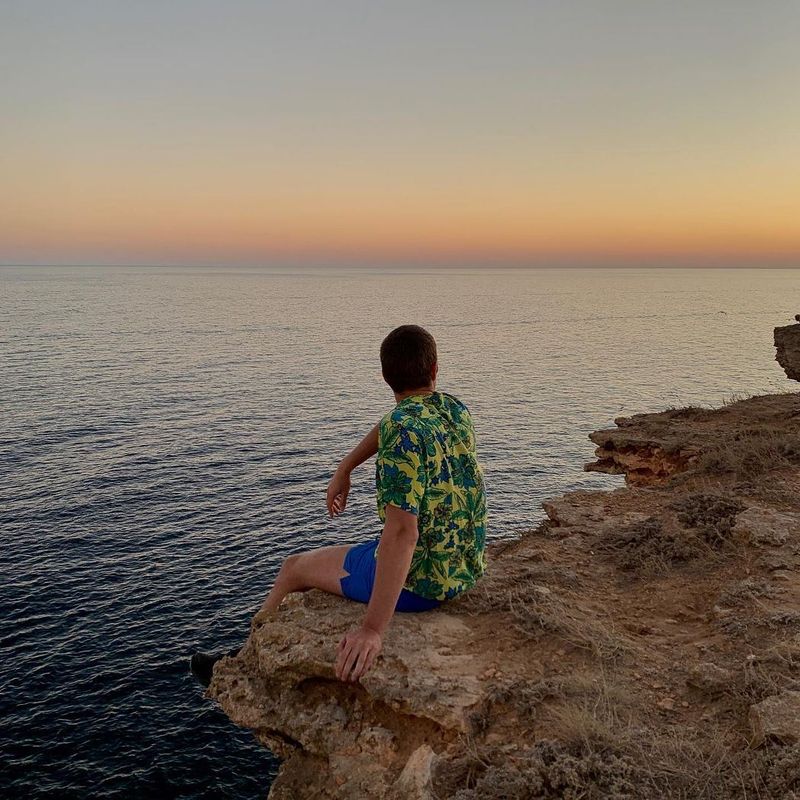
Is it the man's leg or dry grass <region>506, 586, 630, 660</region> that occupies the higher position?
the man's leg

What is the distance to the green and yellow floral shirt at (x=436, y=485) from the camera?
17.2 ft

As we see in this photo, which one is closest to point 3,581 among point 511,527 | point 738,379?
point 511,527

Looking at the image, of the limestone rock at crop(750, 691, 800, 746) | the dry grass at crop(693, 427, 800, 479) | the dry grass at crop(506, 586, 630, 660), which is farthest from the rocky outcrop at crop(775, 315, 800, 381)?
the limestone rock at crop(750, 691, 800, 746)

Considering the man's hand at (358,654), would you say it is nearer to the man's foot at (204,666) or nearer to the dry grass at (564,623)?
the dry grass at (564,623)

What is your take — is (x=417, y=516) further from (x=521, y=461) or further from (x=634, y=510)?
(x=521, y=461)

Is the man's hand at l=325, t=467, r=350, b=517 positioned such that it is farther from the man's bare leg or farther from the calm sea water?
the calm sea water

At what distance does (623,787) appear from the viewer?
4.45 meters

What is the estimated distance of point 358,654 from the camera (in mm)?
5508

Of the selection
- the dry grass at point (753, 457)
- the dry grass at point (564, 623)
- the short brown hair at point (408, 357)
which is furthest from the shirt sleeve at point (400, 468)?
the dry grass at point (753, 457)

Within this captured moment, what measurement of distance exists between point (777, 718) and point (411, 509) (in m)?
3.29

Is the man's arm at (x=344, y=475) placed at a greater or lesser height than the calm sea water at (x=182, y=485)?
greater

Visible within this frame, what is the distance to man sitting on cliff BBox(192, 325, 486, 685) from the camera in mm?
5223

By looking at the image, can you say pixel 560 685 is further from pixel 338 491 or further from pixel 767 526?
pixel 767 526

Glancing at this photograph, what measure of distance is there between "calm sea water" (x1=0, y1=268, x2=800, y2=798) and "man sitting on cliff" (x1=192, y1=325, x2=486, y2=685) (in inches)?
429
